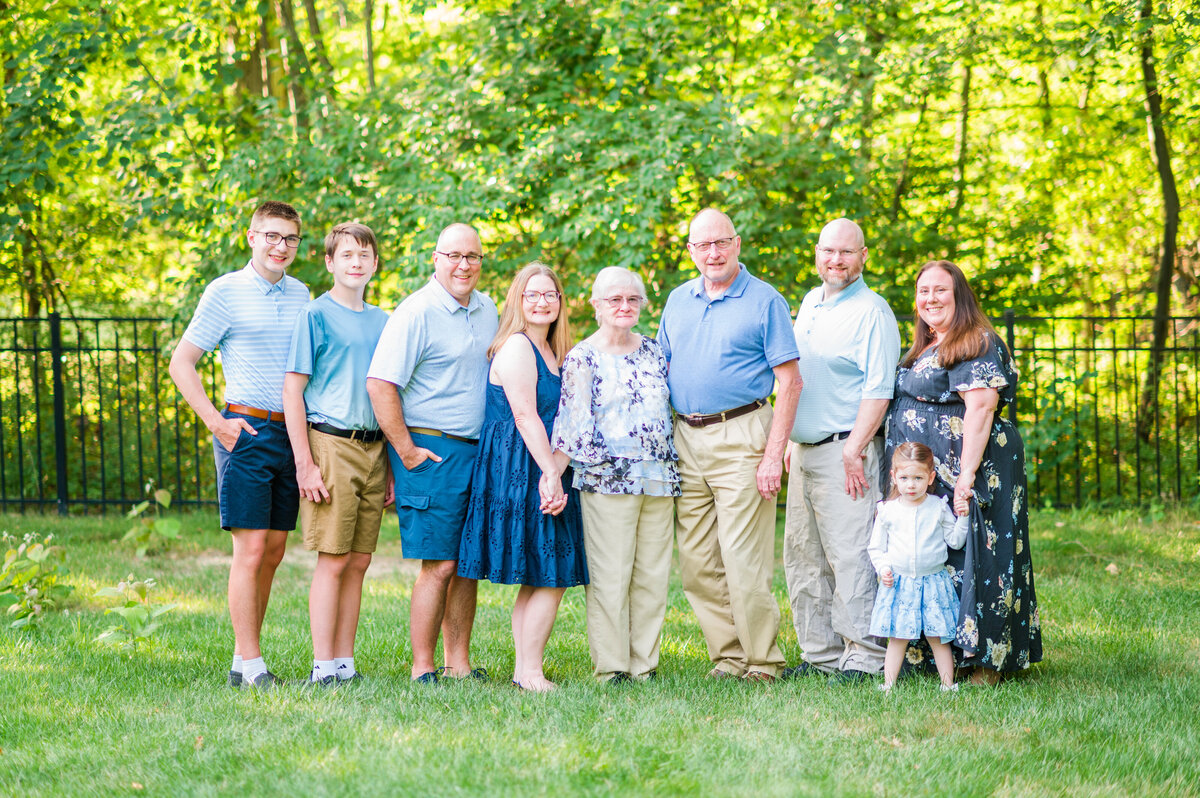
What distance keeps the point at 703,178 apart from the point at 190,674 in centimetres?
551

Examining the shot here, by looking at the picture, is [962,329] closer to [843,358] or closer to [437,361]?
[843,358]

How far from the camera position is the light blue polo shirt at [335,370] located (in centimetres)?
399

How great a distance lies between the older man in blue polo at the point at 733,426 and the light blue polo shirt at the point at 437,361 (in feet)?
2.70

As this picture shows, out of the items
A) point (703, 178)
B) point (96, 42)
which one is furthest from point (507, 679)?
point (96, 42)

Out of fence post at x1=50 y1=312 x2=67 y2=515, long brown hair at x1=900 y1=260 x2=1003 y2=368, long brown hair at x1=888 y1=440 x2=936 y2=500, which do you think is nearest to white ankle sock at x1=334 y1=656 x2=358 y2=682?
long brown hair at x1=888 y1=440 x2=936 y2=500

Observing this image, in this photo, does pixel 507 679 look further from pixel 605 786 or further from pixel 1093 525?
pixel 1093 525

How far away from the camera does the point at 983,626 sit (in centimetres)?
399

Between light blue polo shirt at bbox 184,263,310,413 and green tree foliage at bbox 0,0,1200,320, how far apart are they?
3.13m

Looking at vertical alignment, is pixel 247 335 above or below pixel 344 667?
above

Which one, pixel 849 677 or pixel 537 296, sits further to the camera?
pixel 849 677

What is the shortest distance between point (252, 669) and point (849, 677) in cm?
240

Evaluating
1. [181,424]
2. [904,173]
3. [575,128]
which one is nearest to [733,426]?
[575,128]

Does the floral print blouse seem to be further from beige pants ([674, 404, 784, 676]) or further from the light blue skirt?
the light blue skirt

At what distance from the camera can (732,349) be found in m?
4.13
